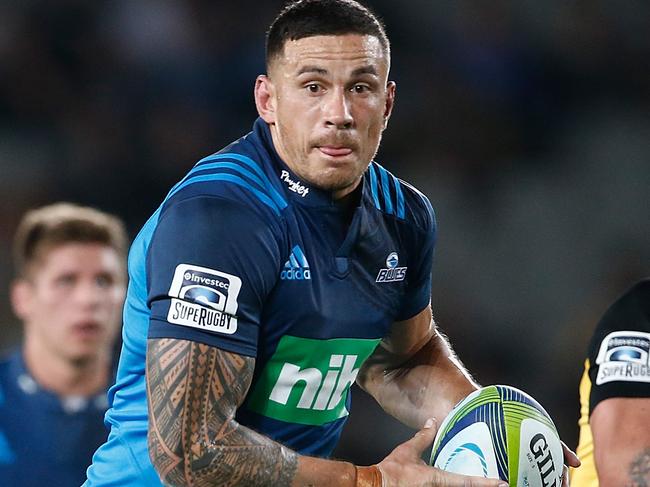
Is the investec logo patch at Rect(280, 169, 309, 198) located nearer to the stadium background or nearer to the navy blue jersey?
the navy blue jersey

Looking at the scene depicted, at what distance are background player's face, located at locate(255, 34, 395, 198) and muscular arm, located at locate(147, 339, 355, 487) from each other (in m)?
0.69

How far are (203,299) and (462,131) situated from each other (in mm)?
6622

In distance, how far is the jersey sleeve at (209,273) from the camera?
312cm

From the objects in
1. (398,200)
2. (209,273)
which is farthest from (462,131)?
(209,273)

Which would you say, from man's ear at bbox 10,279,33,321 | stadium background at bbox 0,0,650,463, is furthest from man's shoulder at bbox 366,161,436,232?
stadium background at bbox 0,0,650,463

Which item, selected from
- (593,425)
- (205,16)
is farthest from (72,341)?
(205,16)

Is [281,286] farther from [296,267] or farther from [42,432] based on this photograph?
[42,432]

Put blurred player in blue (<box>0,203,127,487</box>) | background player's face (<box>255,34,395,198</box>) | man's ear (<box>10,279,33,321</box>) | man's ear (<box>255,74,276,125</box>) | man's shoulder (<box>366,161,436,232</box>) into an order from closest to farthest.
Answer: background player's face (<box>255,34,395,198</box>)
man's ear (<box>255,74,276,125</box>)
man's shoulder (<box>366,161,436,232</box>)
blurred player in blue (<box>0,203,127,487</box>)
man's ear (<box>10,279,33,321</box>)

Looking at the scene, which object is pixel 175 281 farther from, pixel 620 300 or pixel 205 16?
pixel 205 16

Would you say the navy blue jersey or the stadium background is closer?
the navy blue jersey

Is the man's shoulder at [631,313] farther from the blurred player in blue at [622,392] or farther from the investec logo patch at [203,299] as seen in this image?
the investec logo patch at [203,299]

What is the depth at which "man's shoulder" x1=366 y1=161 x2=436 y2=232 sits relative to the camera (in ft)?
12.8

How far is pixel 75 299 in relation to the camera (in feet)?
18.2

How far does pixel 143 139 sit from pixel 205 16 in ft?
4.29
